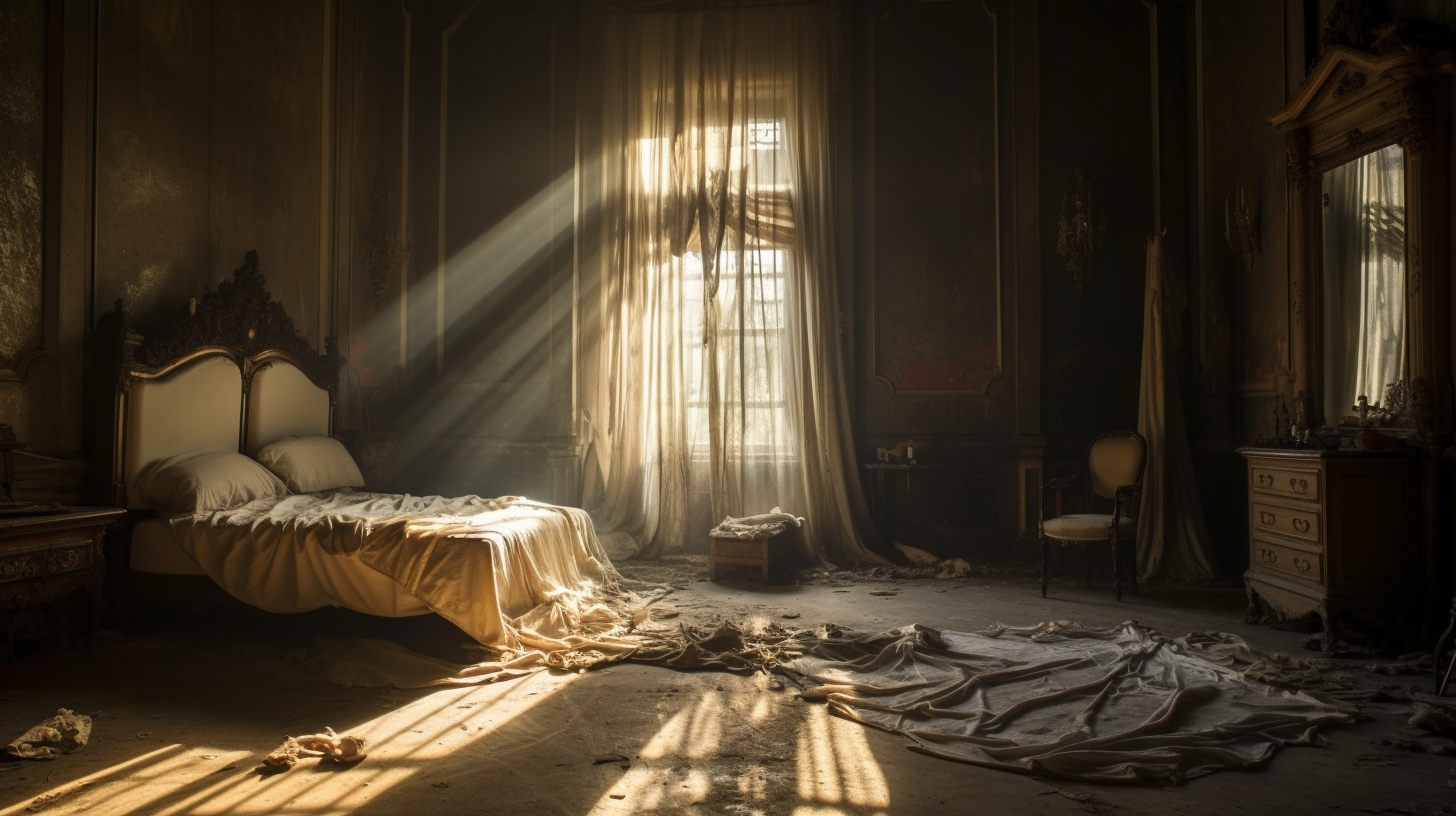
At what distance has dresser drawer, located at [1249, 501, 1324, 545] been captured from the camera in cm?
422

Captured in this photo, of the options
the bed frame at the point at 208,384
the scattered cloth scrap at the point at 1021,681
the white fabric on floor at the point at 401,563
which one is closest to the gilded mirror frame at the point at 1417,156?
the scattered cloth scrap at the point at 1021,681

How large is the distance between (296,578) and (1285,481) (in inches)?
182

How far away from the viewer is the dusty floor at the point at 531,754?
2453 millimetres

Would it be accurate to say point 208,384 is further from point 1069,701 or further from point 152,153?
point 1069,701

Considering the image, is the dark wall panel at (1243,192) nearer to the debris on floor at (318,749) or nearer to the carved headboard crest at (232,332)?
the debris on floor at (318,749)

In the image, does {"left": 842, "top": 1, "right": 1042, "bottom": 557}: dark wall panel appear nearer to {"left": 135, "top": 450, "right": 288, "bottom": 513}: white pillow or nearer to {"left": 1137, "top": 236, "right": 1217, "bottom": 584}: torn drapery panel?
{"left": 1137, "top": 236, "right": 1217, "bottom": 584}: torn drapery panel

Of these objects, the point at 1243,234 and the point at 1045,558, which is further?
the point at 1243,234

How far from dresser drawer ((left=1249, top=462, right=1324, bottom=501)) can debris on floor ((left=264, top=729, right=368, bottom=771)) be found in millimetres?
4057

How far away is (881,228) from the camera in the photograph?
22.6ft

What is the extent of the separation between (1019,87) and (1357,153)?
2.59m

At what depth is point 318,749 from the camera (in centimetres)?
279

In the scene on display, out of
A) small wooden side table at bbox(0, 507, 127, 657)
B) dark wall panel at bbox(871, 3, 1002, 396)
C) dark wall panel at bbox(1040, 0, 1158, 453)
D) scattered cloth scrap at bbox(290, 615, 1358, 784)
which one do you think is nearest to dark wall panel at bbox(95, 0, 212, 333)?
small wooden side table at bbox(0, 507, 127, 657)

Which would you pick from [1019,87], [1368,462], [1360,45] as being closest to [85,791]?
[1368,462]

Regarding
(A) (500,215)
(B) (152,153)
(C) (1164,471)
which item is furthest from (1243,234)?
(B) (152,153)
